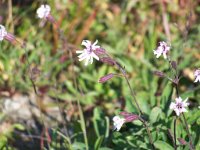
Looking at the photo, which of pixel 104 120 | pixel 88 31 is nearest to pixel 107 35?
pixel 88 31

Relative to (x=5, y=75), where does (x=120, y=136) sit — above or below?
below

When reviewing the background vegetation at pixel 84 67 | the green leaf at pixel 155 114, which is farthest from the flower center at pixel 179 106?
the background vegetation at pixel 84 67

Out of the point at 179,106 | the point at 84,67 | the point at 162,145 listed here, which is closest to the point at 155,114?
the point at 162,145

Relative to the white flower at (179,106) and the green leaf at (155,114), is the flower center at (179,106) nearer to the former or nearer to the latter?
the white flower at (179,106)

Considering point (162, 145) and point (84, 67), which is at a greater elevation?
point (84, 67)

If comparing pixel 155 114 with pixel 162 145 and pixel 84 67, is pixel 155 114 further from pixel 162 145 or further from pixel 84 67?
pixel 84 67

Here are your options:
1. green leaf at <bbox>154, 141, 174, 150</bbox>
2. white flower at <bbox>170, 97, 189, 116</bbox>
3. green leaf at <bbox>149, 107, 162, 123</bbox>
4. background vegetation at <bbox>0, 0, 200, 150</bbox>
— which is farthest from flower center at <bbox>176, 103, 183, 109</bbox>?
background vegetation at <bbox>0, 0, 200, 150</bbox>

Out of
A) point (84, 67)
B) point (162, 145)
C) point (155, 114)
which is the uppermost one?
point (84, 67)

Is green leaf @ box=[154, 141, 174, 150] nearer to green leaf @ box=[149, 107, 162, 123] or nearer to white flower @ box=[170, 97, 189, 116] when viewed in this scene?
green leaf @ box=[149, 107, 162, 123]

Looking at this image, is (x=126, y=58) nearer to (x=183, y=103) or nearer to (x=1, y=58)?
(x=1, y=58)
